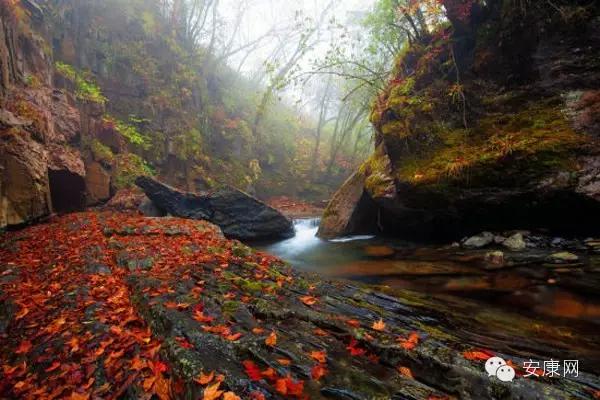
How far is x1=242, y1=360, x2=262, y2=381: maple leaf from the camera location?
227 cm

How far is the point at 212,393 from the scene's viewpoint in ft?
6.72

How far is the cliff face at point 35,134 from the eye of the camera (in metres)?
7.00

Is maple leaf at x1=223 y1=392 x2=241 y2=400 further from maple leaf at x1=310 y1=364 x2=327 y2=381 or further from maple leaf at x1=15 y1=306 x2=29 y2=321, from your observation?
maple leaf at x1=15 y1=306 x2=29 y2=321

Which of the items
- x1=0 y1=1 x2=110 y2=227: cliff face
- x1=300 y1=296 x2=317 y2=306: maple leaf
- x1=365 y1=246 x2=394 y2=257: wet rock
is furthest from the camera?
x1=365 y1=246 x2=394 y2=257: wet rock

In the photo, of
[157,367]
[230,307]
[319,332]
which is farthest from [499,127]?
[157,367]

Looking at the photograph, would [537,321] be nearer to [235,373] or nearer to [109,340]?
[235,373]

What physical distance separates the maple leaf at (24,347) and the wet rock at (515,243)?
25.6 feet

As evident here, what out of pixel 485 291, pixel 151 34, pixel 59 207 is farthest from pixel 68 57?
pixel 485 291

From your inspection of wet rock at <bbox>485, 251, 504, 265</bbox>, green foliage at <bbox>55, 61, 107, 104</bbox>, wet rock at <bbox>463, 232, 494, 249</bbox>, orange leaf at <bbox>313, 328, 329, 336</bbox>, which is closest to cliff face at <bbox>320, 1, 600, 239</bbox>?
wet rock at <bbox>463, 232, 494, 249</bbox>

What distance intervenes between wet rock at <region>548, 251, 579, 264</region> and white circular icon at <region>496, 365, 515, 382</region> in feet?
13.9

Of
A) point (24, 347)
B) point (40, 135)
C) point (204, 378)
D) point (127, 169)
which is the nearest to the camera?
point (204, 378)

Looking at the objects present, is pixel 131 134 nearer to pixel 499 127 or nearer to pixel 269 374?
pixel 499 127

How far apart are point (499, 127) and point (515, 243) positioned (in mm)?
2546

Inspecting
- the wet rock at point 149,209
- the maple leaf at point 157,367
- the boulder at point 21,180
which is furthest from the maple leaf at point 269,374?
the wet rock at point 149,209
